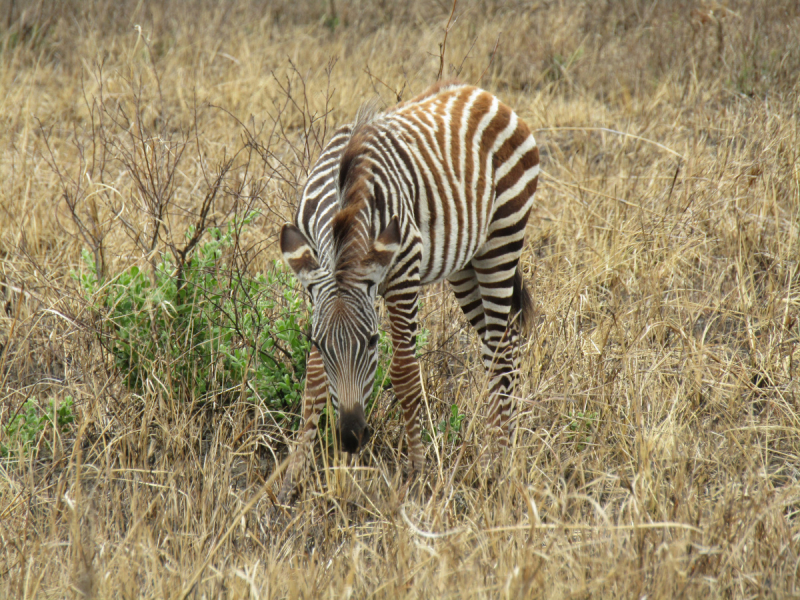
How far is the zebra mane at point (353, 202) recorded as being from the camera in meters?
2.92

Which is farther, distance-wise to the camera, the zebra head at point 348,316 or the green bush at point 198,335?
the green bush at point 198,335

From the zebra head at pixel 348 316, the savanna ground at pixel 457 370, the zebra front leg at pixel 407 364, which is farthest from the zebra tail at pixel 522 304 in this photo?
the zebra head at pixel 348 316

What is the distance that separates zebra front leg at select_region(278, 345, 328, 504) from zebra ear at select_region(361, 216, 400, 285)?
595 millimetres

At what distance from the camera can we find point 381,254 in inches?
115

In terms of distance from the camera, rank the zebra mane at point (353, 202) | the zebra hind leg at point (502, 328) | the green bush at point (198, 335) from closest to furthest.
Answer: the zebra mane at point (353, 202) → the green bush at point (198, 335) → the zebra hind leg at point (502, 328)

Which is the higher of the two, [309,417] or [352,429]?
[352,429]

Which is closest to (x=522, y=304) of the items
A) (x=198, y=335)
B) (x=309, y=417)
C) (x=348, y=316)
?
(x=309, y=417)

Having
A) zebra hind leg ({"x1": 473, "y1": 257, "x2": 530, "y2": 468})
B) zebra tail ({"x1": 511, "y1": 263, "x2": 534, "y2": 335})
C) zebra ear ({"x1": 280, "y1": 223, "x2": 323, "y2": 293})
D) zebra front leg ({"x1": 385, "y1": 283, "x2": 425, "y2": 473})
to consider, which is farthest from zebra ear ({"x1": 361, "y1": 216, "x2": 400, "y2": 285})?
zebra tail ({"x1": 511, "y1": 263, "x2": 534, "y2": 335})

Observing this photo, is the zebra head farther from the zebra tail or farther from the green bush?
the zebra tail

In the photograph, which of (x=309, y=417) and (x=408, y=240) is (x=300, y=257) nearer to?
(x=408, y=240)

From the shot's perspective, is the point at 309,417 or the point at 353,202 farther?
the point at 309,417

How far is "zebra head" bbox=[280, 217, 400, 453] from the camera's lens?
2.82m

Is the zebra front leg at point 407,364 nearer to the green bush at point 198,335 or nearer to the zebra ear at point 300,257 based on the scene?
the zebra ear at point 300,257

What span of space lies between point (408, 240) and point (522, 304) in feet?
4.30
